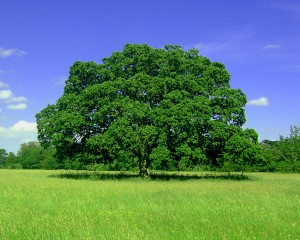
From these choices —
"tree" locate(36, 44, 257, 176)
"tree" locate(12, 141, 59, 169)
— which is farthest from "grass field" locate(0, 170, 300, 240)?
"tree" locate(12, 141, 59, 169)

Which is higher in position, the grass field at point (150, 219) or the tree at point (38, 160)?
the tree at point (38, 160)

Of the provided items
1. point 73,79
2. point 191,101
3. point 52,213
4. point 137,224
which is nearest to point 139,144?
point 191,101

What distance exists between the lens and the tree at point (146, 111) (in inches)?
1371

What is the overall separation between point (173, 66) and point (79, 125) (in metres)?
10.9

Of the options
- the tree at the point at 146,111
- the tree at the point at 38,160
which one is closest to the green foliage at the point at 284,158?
the tree at the point at 146,111

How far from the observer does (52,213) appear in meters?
14.4

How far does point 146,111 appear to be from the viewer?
117ft

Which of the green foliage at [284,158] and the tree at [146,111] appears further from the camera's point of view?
the green foliage at [284,158]

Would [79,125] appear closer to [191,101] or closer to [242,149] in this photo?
[191,101]

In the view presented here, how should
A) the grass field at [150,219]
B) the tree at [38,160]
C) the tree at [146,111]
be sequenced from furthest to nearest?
the tree at [38,160], the tree at [146,111], the grass field at [150,219]

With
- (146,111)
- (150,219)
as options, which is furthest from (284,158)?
(150,219)

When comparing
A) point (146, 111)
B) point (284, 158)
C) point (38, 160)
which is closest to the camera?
point (146, 111)

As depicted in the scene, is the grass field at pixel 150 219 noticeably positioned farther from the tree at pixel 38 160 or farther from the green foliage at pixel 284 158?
the tree at pixel 38 160

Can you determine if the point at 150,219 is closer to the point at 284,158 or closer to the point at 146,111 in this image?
the point at 146,111
